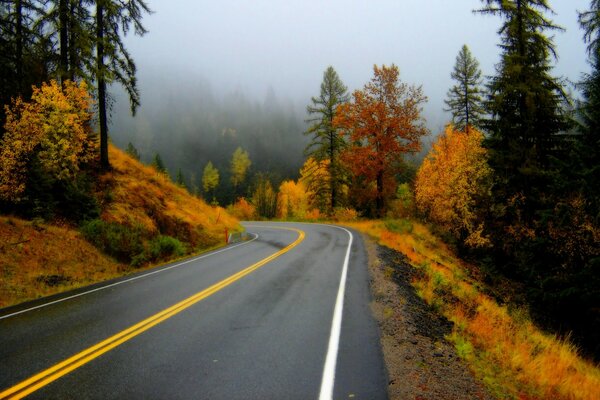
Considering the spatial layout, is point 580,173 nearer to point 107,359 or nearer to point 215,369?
point 215,369

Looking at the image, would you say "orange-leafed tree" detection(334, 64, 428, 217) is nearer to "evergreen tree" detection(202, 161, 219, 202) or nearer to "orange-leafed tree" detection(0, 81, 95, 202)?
"orange-leafed tree" detection(0, 81, 95, 202)

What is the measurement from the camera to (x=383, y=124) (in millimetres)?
25969

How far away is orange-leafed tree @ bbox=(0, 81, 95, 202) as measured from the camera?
13.6 metres

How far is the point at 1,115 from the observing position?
14.8 metres

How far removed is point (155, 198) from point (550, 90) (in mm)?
21852

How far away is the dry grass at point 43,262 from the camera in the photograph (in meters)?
10.5

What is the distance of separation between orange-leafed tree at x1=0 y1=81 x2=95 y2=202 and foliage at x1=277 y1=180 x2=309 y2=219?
168 ft

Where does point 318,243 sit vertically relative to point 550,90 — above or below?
below

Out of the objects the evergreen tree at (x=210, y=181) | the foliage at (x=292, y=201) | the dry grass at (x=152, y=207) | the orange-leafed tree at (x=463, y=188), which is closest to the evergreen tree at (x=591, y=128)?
the orange-leafed tree at (x=463, y=188)

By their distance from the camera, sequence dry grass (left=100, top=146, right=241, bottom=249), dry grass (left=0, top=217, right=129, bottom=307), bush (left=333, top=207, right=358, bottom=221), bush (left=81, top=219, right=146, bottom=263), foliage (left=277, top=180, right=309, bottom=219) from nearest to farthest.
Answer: dry grass (left=0, top=217, right=129, bottom=307), bush (left=81, top=219, right=146, bottom=263), dry grass (left=100, top=146, right=241, bottom=249), bush (left=333, top=207, right=358, bottom=221), foliage (left=277, top=180, right=309, bottom=219)

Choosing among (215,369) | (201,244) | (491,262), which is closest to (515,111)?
(491,262)

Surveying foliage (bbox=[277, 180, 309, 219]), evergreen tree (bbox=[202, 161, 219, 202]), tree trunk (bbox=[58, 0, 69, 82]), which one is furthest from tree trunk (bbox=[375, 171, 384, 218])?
evergreen tree (bbox=[202, 161, 219, 202])

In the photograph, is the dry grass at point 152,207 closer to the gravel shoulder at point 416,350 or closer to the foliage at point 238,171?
the gravel shoulder at point 416,350

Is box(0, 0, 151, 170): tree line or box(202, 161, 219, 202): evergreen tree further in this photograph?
box(202, 161, 219, 202): evergreen tree
